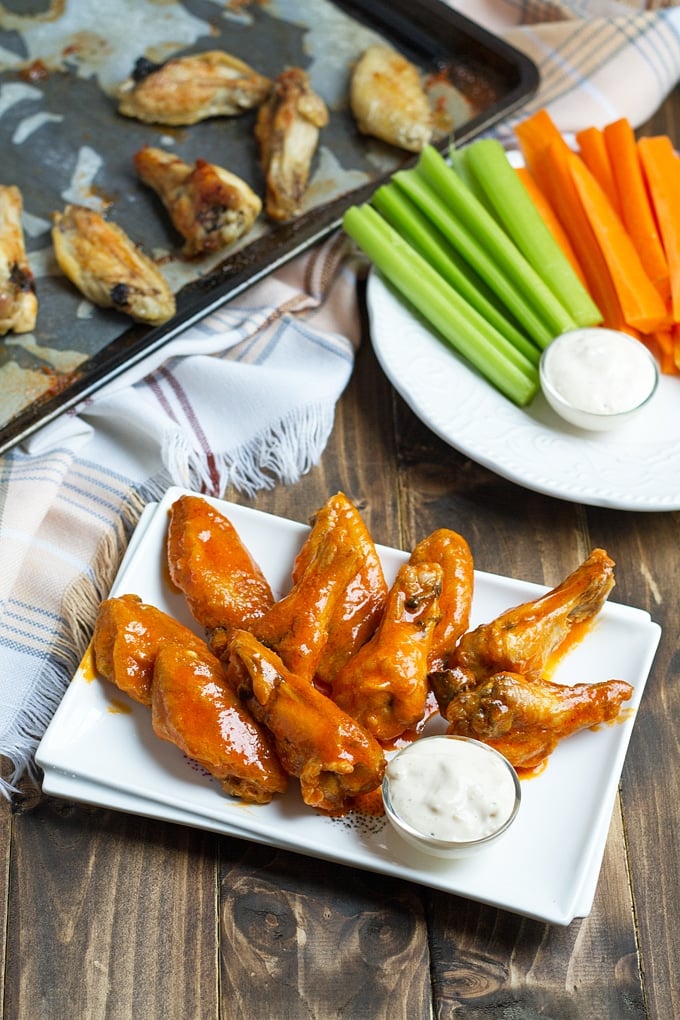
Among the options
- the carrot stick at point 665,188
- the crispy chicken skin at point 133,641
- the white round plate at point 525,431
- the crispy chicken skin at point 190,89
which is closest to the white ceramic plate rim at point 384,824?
the crispy chicken skin at point 133,641

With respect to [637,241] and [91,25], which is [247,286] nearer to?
[637,241]

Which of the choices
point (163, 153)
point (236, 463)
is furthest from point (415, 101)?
point (236, 463)

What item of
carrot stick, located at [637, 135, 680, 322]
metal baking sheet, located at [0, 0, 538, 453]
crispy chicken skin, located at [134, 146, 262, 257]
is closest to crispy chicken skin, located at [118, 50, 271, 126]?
metal baking sheet, located at [0, 0, 538, 453]

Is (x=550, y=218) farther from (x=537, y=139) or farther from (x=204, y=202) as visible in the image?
(x=204, y=202)

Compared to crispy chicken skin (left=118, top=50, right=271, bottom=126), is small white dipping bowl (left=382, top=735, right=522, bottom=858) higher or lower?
lower

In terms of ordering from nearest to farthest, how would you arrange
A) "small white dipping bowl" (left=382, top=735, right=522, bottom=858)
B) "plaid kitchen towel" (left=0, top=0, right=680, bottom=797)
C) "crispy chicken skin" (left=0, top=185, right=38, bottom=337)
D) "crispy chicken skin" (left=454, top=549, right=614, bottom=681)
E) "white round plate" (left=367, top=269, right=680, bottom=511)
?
1. "small white dipping bowl" (left=382, top=735, right=522, bottom=858)
2. "crispy chicken skin" (left=454, top=549, right=614, bottom=681)
3. "plaid kitchen towel" (left=0, top=0, right=680, bottom=797)
4. "white round plate" (left=367, top=269, right=680, bottom=511)
5. "crispy chicken skin" (left=0, top=185, right=38, bottom=337)

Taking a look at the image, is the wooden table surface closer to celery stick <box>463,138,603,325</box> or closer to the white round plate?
the white round plate

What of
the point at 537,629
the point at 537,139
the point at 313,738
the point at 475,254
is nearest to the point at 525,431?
the point at 475,254
